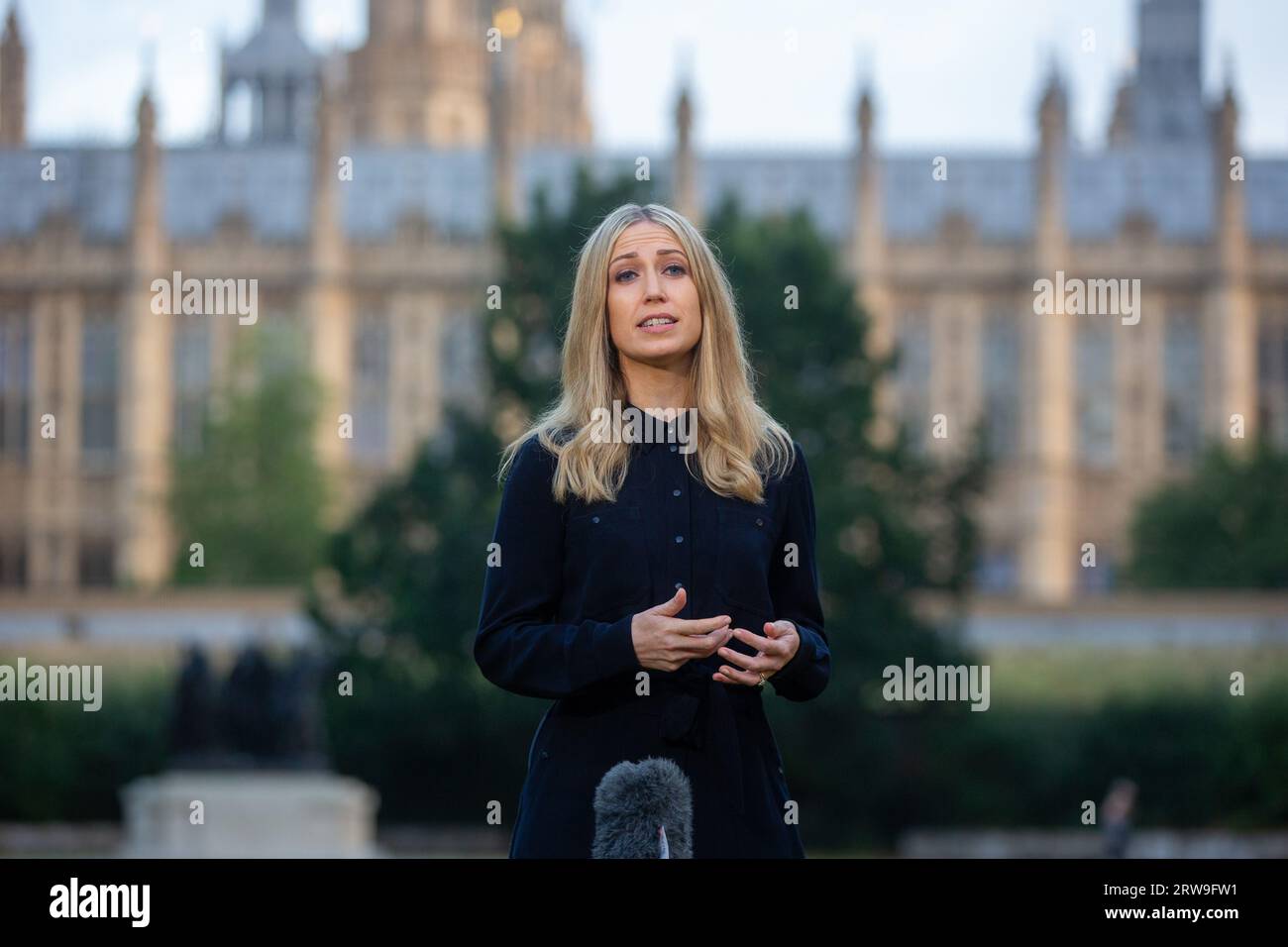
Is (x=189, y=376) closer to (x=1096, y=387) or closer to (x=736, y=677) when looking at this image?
(x=1096, y=387)

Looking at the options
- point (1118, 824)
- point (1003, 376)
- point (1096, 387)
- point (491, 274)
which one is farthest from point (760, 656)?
point (1096, 387)

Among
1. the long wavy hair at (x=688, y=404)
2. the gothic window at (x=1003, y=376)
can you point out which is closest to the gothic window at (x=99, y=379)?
the gothic window at (x=1003, y=376)

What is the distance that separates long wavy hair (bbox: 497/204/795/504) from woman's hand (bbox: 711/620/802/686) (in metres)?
0.24

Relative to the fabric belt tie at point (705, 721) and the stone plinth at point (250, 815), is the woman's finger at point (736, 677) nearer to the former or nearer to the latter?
the fabric belt tie at point (705, 721)

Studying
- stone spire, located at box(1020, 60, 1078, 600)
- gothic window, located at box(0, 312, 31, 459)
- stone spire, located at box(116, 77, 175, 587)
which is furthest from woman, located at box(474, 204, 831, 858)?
gothic window, located at box(0, 312, 31, 459)

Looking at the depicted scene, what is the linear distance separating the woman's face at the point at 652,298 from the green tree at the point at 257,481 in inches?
1444

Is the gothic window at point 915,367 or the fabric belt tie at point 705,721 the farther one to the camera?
the gothic window at point 915,367

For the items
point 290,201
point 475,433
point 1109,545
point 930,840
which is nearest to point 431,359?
point 290,201

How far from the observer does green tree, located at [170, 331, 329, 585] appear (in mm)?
41094

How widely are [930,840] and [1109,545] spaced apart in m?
25.7

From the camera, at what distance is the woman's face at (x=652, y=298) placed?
346 cm

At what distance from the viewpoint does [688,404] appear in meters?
3.52

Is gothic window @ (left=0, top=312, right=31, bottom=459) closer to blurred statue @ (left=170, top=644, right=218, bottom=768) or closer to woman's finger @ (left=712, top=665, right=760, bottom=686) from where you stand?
blurred statue @ (left=170, top=644, right=218, bottom=768)
